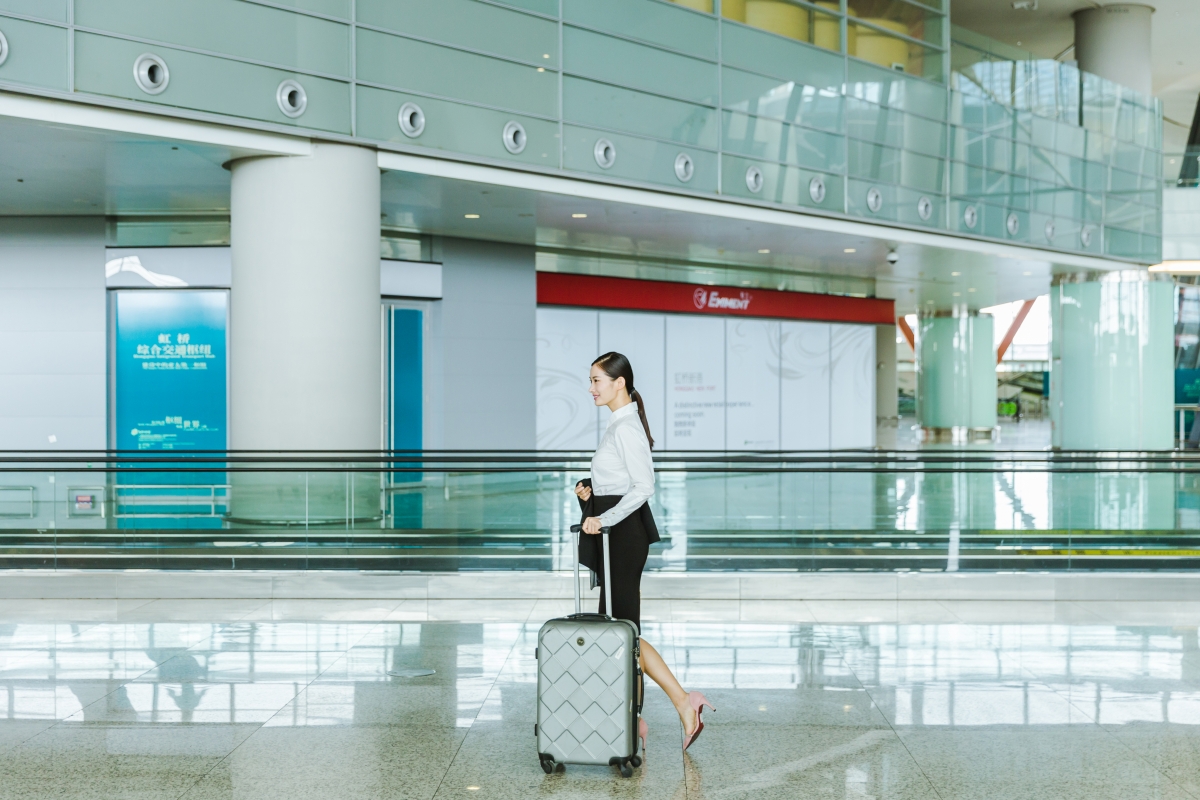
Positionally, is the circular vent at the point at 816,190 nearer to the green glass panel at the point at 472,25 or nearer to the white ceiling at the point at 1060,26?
the green glass panel at the point at 472,25

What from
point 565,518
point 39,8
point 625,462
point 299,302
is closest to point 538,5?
point 299,302

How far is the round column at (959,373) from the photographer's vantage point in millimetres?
36312

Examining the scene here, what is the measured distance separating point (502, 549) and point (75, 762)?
194 inches

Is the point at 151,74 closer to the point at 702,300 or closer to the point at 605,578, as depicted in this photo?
the point at 605,578

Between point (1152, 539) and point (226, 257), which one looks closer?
point (1152, 539)

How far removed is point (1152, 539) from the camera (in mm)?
9727

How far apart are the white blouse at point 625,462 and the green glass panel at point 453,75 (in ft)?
27.4

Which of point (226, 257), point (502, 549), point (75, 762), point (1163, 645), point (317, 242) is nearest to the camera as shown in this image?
point (75, 762)

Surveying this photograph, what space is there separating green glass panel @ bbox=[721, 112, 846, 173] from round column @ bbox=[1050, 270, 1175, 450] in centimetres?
861

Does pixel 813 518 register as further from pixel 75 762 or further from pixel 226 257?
pixel 226 257

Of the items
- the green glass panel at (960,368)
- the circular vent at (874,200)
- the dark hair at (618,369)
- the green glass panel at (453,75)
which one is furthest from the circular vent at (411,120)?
the green glass panel at (960,368)

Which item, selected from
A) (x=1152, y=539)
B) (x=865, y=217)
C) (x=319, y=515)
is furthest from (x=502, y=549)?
(x=865, y=217)

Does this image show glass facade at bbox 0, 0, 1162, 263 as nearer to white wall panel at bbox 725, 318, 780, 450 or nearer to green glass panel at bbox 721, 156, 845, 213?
green glass panel at bbox 721, 156, 845, 213

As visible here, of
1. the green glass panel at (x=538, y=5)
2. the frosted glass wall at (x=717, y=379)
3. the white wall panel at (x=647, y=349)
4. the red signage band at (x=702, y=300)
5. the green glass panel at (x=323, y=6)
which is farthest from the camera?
the white wall panel at (x=647, y=349)
